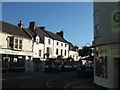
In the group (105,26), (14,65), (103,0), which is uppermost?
(103,0)

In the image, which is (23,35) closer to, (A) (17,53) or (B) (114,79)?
(A) (17,53)

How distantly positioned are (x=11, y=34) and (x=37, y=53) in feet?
35.3

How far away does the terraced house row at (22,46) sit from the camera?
39.2 meters

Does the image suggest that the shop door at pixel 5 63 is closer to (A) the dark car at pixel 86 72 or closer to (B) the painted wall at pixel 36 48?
(B) the painted wall at pixel 36 48

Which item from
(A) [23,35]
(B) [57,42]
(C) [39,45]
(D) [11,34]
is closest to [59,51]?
(B) [57,42]

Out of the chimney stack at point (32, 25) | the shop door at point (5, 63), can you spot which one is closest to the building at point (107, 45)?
the shop door at point (5, 63)

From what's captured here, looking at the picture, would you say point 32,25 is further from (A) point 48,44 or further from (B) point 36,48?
(B) point 36,48

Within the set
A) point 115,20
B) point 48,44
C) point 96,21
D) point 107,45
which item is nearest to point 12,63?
point 48,44

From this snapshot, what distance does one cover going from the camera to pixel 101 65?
16.8 m

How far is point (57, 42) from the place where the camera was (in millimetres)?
62844

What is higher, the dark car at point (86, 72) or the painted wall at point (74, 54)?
the painted wall at point (74, 54)

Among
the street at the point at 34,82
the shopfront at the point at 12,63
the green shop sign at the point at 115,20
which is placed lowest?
the street at the point at 34,82

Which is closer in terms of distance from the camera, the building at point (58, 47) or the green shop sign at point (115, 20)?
the green shop sign at point (115, 20)

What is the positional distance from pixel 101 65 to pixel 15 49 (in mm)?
26448
